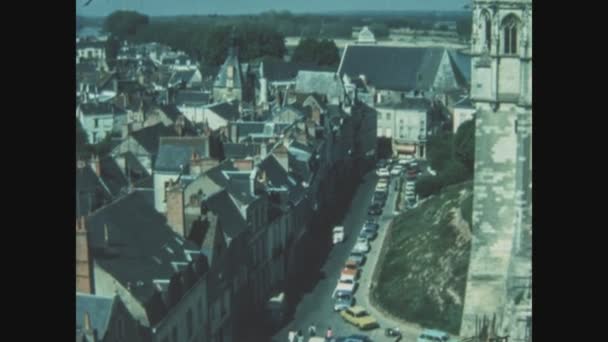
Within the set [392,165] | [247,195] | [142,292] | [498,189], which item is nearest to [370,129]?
[392,165]

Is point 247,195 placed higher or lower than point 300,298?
higher

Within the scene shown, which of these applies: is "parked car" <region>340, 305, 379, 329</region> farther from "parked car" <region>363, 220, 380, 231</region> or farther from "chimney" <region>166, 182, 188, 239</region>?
"chimney" <region>166, 182, 188, 239</region>

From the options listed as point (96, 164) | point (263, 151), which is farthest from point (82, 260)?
point (263, 151)

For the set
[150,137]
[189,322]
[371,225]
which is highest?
[150,137]

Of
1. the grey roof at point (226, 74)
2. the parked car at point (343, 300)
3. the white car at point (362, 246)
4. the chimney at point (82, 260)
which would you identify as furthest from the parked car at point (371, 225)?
the chimney at point (82, 260)

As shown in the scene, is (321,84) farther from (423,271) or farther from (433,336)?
(433,336)

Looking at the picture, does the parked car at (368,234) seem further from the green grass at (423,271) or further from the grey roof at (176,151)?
the grey roof at (176,151)
